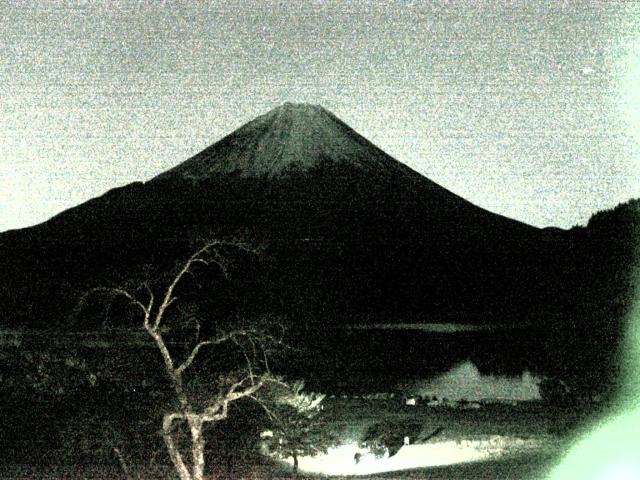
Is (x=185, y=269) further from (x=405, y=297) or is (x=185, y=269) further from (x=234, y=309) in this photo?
(x=405, y=297)

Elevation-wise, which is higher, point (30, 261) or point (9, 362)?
point (30, 261)

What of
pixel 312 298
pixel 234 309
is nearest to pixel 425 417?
pixel 234 309

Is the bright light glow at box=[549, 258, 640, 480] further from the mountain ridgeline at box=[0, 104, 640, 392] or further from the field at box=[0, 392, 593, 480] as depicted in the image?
the mountain ridgeline at box=[0, 104, 640, 392]

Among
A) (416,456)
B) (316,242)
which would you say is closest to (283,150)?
(316,242)

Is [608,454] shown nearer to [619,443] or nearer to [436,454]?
[619,443]

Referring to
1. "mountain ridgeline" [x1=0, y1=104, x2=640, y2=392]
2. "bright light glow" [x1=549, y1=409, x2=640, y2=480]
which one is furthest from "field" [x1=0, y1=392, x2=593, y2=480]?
"mountain ridgeline" [x1=0, y1=104, x2=640, y2=392]

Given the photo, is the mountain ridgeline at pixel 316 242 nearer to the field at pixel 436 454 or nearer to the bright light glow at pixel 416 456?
the field at pixel 436 454

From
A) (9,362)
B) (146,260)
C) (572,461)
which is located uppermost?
(146,260)
